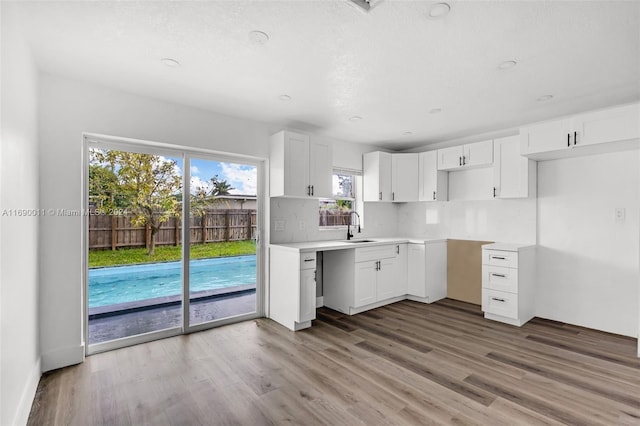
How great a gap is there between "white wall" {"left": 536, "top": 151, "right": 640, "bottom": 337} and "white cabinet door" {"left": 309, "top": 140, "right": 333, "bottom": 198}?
266 cm

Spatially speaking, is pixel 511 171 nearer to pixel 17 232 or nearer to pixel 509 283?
pixel 509 283

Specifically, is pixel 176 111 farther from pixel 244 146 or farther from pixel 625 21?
pixel 625 21

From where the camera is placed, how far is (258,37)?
209 cm

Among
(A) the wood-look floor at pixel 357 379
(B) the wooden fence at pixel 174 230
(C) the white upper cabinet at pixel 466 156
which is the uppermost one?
(C) the white upper cabinet at pixel 466 156

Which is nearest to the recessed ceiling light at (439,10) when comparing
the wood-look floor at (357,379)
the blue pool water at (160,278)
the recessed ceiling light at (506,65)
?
the recessed ceiling light at (506,65)

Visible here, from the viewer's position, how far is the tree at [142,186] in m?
3.05

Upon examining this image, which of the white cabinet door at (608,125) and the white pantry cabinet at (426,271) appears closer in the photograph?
the white cabinet door at (608,125)

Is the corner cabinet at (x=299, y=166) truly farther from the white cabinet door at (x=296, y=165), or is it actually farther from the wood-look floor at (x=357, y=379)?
the wood-look floor at (x=357, y=379)

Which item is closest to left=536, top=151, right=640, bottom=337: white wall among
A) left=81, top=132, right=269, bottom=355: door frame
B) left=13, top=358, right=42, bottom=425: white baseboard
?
left=81, top=132, right=269, bottom=355: door frame

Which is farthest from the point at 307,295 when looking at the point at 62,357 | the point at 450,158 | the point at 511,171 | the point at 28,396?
the point at 511,171

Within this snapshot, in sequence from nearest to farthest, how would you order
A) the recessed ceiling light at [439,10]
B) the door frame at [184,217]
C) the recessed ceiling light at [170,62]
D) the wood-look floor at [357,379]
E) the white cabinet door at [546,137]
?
1. the recessed ceiling light at [439,10]
2. the wood-look floor at [357,379]
3. the recessed ceiling light at [170,62]
4. the door frame at [184,217]
5. the white cabinet door at [546,137]

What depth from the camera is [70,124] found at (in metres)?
2.73

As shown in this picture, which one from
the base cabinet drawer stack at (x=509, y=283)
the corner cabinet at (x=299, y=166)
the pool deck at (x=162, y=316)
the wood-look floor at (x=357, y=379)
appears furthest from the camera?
the corner cabinet at (x=299, y=166)

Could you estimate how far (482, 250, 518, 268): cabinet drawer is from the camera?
12.1 feet
